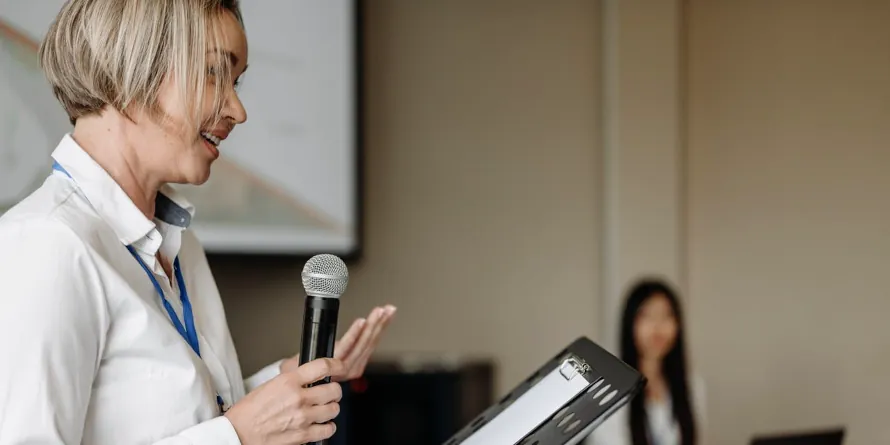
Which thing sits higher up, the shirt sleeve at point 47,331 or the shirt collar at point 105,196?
the shirt collar at point 105,196

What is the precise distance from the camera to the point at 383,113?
11.8 ft

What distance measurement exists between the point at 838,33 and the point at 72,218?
380 centimetres

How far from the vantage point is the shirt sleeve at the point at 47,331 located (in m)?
0.93

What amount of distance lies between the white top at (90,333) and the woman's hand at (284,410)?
0.07 ft

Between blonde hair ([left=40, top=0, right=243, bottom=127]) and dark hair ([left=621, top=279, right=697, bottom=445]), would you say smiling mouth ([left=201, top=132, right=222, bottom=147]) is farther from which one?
dark hair ([left=621, top=279, right=697, bottom=445])

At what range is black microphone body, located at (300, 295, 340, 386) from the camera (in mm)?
1099

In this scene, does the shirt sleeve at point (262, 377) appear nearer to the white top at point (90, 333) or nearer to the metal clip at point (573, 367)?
the white top at point (90, 333)

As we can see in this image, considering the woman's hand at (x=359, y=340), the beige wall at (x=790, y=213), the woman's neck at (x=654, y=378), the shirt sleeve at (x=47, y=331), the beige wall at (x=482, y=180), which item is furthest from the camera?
the beige wall at (x=790, y=213)

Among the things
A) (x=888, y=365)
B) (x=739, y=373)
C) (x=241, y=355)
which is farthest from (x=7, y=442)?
(x=888, y=365)

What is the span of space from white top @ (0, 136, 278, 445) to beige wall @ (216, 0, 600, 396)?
7.53 ft

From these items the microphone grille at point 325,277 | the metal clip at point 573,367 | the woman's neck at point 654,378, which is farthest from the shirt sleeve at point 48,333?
the woman's neck at point 654,378

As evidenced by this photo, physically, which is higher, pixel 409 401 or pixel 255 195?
pixel 255 195

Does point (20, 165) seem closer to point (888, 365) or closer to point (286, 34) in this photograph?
point (286, 34)

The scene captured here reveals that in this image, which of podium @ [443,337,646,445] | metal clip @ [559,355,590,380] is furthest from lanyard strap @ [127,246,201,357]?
metal clip @ [559,355,590,380]
